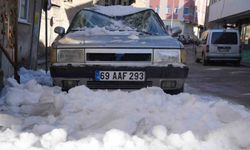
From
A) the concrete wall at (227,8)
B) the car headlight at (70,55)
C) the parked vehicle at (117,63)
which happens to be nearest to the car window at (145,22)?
the parked vehicle at (117,63)

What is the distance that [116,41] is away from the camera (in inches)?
308

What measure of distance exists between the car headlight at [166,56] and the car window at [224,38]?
17.8 m

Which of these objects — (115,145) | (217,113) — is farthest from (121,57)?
(115,145)

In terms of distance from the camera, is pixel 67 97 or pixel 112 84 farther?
pixel 112 84

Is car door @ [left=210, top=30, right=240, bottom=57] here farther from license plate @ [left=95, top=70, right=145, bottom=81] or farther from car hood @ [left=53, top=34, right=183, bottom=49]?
license plate @ [left=95, top=70, right=145, bottom=81]

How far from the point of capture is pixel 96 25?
9.13 m

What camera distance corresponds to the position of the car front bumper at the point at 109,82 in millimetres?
7645

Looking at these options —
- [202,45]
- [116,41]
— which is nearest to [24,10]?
[116,41]

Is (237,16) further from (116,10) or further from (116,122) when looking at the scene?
(116,122)

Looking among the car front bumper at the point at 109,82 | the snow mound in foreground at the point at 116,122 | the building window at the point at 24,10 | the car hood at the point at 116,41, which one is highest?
the building window at the point at 24,10

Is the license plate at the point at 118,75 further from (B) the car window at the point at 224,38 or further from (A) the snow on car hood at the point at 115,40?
(B) the car window at the point at 224,38

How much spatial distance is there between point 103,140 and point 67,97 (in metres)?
2.09

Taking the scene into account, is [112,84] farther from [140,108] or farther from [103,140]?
[103,140]

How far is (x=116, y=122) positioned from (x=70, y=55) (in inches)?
88.0
